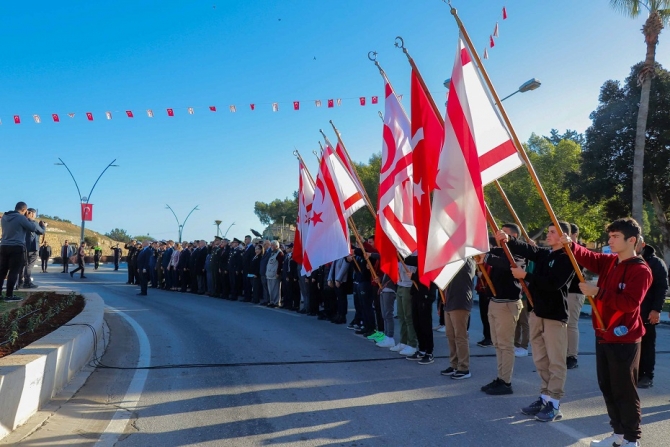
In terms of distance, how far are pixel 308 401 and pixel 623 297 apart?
315 centimetres

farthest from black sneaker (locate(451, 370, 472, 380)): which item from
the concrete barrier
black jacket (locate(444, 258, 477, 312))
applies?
the concrete barrier

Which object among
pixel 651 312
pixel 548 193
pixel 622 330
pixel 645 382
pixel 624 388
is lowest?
pixel 645 382

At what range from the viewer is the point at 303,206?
11188 millimetres

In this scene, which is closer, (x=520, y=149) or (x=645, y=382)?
(x=520, y=149)

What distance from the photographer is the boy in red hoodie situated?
14.1 feet

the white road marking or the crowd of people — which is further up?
the crowd of people

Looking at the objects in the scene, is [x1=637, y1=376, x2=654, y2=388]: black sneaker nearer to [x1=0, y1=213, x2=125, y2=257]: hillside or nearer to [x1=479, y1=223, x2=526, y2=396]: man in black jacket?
[x1=479, y1=223, x2=526, y2=396]: man in black jacket

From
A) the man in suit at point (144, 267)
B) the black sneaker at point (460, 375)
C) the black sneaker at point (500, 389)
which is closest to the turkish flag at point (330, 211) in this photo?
the black sneaker at point (460, 375)

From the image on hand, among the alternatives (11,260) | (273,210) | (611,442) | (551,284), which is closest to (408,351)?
(551,284)

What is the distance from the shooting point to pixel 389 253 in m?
8.17

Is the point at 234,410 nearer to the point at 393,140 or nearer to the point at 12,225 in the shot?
the point at 393,140

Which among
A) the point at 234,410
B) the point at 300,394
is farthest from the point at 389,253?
the point at 234,410

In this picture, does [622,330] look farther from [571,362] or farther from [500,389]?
[571,362]

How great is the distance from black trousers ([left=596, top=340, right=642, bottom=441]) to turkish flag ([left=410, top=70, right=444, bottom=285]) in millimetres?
2004
